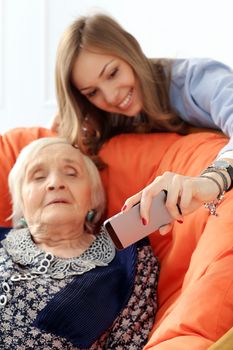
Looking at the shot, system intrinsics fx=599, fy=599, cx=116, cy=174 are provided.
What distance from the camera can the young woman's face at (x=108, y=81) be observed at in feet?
5.42

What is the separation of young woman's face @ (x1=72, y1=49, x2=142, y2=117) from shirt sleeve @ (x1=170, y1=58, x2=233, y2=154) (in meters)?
0.12

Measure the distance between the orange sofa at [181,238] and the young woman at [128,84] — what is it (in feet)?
0.22

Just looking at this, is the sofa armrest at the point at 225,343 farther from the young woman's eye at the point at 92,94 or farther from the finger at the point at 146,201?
the young woman's eye at the point at 92,94

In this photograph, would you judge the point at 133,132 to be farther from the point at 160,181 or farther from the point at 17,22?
the point at 17,22

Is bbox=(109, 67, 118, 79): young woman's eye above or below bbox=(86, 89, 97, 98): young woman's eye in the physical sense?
above

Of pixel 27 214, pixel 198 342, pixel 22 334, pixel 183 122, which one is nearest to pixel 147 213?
pixel 198 342

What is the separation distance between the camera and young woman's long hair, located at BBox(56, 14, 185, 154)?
1.67 metres

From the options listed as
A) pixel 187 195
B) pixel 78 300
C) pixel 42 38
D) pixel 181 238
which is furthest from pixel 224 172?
pixel 42 38

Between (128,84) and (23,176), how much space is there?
15.4 inches

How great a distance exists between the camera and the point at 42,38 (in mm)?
3041

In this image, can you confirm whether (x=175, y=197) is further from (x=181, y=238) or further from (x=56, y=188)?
(x=56, y=188)

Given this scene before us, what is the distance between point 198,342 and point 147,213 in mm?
234

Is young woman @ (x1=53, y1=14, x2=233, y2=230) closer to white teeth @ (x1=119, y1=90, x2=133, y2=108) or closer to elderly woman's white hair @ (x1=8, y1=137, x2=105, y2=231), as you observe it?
white teeth @ (x1=119, y1=90, x2=133, y2=108)

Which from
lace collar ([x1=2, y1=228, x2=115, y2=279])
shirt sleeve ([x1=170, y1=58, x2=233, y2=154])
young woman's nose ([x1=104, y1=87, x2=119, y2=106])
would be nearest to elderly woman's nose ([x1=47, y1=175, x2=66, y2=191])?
lace collar ([x1=2, y1=228, x2=115, y2=279])
